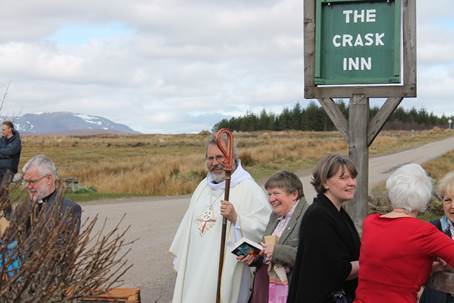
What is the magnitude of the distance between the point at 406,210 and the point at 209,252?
207 centimetres

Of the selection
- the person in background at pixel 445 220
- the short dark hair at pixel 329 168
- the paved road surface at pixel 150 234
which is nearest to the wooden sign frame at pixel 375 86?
the person in background at pixel 445 220

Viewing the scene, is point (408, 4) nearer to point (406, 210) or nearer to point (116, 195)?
point (406, 210)

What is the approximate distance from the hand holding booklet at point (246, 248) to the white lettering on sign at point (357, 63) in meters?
2.24

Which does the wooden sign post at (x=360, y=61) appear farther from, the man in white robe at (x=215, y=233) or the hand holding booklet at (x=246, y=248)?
the hand holding booklet at (x=246, y=248)

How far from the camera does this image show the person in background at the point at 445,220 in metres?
3.52

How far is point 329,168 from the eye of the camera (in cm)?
391

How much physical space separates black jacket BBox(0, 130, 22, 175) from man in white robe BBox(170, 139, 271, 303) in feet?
27.8

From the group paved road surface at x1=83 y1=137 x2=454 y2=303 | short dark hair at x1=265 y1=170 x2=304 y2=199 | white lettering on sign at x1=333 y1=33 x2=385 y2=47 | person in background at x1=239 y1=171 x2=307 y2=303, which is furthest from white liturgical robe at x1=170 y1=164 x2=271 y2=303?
white lettering on sign at x1=333 y1=33 x2=385 y2=47

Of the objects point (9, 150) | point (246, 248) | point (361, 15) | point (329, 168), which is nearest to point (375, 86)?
point (361, 15)

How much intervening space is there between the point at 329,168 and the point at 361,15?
8.57 ft

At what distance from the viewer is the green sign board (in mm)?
6027

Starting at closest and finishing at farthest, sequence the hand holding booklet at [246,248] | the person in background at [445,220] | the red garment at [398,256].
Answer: the red garment at [398,256], the person in background at [445,220], the hand holding booklet at [246,248]

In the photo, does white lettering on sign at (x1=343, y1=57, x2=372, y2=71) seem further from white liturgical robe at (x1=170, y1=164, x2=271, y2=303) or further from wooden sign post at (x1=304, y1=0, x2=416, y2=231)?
white liturgical robe at (x1=170, y1=164, x2=271, y2=303)

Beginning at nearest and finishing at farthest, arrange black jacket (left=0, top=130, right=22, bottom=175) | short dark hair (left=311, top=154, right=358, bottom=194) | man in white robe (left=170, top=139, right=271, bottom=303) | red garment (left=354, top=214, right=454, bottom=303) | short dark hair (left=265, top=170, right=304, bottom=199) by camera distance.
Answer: red garment (left=354, top=214, right=454, bottom=303), short dark hair (left=311, top=154, right=358, bottom=194), short dark hair (left=265, top=170, right=304, bottom=199), man in white robe (left=170, top=139, right=271, bottom=303), black jacket (left=0, top=130, right=22, bottom=175)
